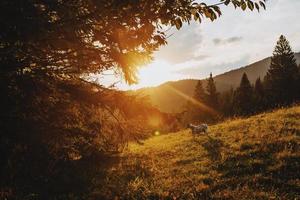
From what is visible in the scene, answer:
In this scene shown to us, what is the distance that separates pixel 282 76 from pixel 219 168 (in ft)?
213

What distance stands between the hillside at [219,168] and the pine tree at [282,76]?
5448 centimetres

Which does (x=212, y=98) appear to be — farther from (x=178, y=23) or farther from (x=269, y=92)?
(x=178, y=23)

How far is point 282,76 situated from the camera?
238 ft

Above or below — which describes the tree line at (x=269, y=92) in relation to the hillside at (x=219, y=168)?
above

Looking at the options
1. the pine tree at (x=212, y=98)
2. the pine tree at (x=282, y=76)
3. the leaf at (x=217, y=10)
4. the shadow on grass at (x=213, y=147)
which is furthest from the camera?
the pine tree at (x=212, y=98)

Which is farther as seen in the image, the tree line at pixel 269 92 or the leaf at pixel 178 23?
the tree line at pixel 269 92

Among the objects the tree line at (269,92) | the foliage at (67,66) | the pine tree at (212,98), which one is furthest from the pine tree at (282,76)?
the foliage at (67,66)

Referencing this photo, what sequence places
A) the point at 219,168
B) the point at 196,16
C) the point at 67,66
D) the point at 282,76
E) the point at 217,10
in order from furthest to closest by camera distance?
the point at 282,76 → the point at 219,168 → the point at 67,66 → the point at 196,16 → the point at 217,10

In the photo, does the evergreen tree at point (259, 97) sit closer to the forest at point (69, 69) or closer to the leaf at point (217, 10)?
the forest at point (69, 69)

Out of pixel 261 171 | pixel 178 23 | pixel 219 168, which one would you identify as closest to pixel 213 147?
pixel 219 168

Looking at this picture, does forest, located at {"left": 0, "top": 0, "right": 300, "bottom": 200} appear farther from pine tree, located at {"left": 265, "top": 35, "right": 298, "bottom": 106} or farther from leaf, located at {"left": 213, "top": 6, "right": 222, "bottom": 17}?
pine tree, located at {"left": 265, "top": 35, "right": 298, "bottom": 106}

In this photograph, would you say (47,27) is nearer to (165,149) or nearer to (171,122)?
(171,122)

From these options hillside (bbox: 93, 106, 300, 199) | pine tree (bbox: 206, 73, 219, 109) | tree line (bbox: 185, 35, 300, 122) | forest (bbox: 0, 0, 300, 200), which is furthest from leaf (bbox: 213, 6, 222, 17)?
pine tree (bbox: 206, 73, 219, 109)

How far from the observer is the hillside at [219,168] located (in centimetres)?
1001
